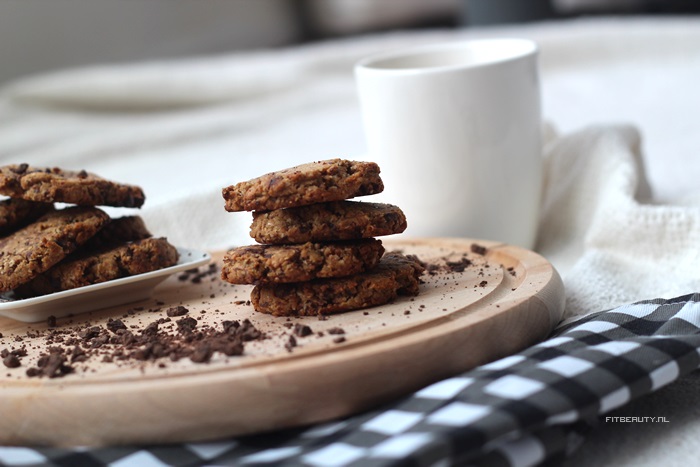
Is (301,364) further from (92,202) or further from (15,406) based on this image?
(92,202)

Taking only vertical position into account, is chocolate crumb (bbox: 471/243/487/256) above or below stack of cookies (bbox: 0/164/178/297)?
below

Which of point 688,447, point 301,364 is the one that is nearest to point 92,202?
point 301,364

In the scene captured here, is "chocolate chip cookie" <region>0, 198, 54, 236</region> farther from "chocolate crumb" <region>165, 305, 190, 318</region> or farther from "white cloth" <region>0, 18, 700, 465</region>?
"white cloth" <region>0, 18, 700, 465</region>

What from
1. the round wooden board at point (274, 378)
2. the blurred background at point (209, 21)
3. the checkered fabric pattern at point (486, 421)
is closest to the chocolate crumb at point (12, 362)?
the round wooden board at point (274, 378)

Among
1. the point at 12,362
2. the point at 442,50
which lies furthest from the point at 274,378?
the point at 442,50

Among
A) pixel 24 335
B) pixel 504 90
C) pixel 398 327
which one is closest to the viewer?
pixel 398 327

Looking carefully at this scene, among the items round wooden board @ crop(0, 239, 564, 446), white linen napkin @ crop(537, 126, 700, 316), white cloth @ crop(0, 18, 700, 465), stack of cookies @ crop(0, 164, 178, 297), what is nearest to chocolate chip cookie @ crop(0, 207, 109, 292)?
stack of cookies @ crop(0, 164, 178, 297)
